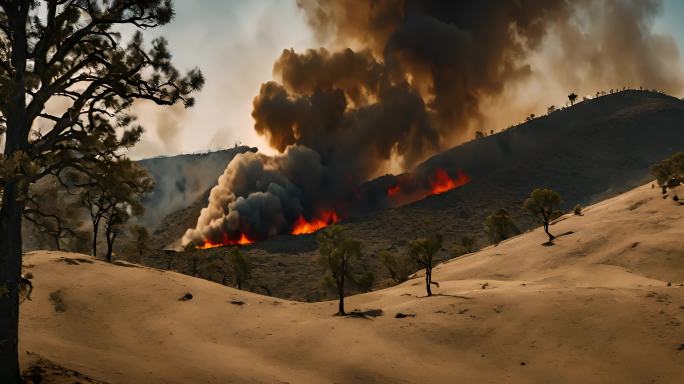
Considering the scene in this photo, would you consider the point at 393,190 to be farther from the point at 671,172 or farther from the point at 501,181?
the point at 671,172

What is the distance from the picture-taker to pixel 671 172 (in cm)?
5712

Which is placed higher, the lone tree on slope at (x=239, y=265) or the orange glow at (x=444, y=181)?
the orange glow at (x=444, y=181)

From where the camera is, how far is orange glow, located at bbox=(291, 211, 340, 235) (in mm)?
156125

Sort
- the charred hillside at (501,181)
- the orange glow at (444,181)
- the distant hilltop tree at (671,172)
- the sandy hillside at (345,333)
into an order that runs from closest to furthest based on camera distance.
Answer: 1. the sandy hillside at (345,333)
2. the distant hilltop tree at (671,172)
3. the charred hillside at (501,181)
4. the orange glow at (444,181)

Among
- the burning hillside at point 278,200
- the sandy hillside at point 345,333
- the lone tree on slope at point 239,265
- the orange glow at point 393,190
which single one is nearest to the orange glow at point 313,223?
the burning hillside at point 278,200

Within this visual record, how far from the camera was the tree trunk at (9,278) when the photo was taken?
38.7 feet

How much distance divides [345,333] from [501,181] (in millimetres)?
138115

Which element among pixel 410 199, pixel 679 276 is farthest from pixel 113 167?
pixel 410 199

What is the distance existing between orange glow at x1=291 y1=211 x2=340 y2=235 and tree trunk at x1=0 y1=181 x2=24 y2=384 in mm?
141490

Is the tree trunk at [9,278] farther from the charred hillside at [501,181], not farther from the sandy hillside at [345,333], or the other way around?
the charred hillside at [501,181]

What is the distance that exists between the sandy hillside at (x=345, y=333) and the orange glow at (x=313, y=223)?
385ft

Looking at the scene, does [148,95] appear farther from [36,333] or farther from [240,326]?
[240,326]

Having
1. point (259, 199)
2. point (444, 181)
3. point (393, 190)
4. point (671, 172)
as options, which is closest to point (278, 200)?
point (259, 199)

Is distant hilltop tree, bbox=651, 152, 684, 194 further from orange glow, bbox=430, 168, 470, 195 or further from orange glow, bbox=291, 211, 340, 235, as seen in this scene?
orange glow, bbox=430, 168, 470, 195
